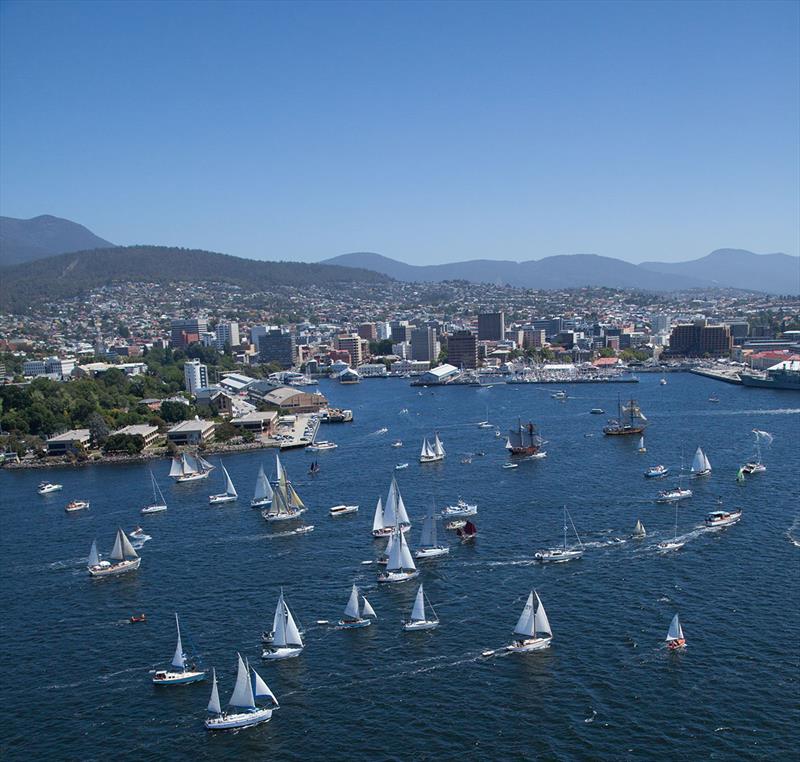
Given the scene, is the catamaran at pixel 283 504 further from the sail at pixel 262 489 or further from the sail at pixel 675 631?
the sail at pixel 675 631

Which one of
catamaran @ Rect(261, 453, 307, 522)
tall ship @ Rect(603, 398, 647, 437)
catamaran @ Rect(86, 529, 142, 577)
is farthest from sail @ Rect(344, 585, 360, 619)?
tall ship @ Rect(603, 398, 647, 437)

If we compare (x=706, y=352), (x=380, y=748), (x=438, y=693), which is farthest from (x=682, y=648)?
(x=706, y=352)

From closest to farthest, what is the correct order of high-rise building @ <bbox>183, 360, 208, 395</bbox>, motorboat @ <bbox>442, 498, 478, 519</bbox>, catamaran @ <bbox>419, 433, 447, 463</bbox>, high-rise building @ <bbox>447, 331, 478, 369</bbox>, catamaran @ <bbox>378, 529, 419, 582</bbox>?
catamaran @ <bbox>378, 529, 419, 582</bbox> < motorboat @ <bbox>442, 498, 478, 519</bbox> < catamaran @ <bbox>419, 433, 447, 463</bbox> < high-rise building @ <bbox>183, 360, 208, 395</bbox> < high-rise building @ <bbox>447, 331, 478, 369</bbox>

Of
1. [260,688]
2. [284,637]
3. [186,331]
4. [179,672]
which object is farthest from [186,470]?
[186,331]

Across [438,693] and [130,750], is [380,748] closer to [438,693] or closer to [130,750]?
[438,693]

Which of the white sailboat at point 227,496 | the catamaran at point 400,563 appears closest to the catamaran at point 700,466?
the catamaran at point 400,563

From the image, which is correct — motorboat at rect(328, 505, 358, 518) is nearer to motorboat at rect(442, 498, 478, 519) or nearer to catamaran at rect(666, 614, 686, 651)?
motorboat at rect(442, 498, 478, 519)

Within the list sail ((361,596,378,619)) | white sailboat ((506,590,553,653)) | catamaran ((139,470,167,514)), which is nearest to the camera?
white sailboat ((506,590,553,653))
